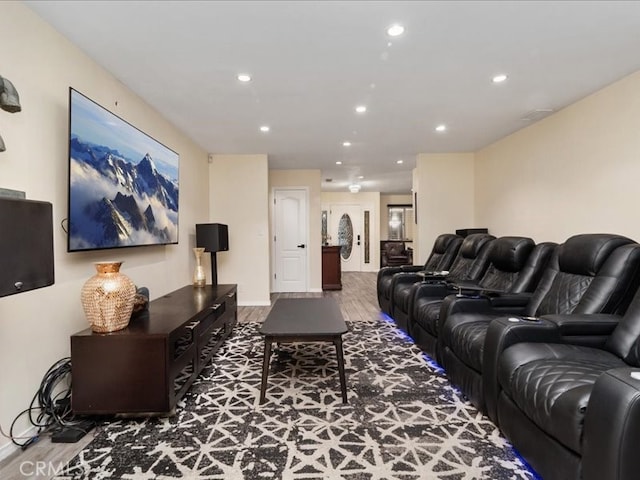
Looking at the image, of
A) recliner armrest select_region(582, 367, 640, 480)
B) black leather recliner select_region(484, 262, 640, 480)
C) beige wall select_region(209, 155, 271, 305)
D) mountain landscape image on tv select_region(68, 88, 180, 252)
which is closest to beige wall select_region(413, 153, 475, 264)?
beige wall select_region(209, 155, 271, 305)

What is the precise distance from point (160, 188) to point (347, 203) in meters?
7.55

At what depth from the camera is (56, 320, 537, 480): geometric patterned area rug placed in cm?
172

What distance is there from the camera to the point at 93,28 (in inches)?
86.4

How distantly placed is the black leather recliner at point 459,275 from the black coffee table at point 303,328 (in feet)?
3.77

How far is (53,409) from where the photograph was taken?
6.90 feet

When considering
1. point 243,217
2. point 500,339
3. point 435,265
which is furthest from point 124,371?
point 435,265

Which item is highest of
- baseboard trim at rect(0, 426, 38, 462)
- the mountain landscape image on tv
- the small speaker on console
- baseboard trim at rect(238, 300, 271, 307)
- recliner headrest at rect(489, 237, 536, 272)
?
the mountain landscape image on tv

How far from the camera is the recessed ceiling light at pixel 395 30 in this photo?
217 cm

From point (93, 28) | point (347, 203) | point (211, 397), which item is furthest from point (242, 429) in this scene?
point (347, 203)

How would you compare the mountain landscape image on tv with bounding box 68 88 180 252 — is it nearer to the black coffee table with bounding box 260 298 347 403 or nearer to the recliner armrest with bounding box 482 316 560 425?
the black coffee table with bounding box 260 298 347 403

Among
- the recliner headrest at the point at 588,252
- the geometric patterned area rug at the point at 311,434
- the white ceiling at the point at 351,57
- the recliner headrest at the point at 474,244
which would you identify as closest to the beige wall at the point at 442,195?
the recliner headrest at the point at 474,244

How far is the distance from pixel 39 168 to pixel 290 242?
5074mm

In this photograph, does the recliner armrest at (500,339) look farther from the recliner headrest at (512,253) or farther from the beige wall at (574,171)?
the beige wall at (574,171)

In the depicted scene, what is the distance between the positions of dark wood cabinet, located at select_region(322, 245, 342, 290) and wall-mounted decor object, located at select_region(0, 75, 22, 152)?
5820 mm
